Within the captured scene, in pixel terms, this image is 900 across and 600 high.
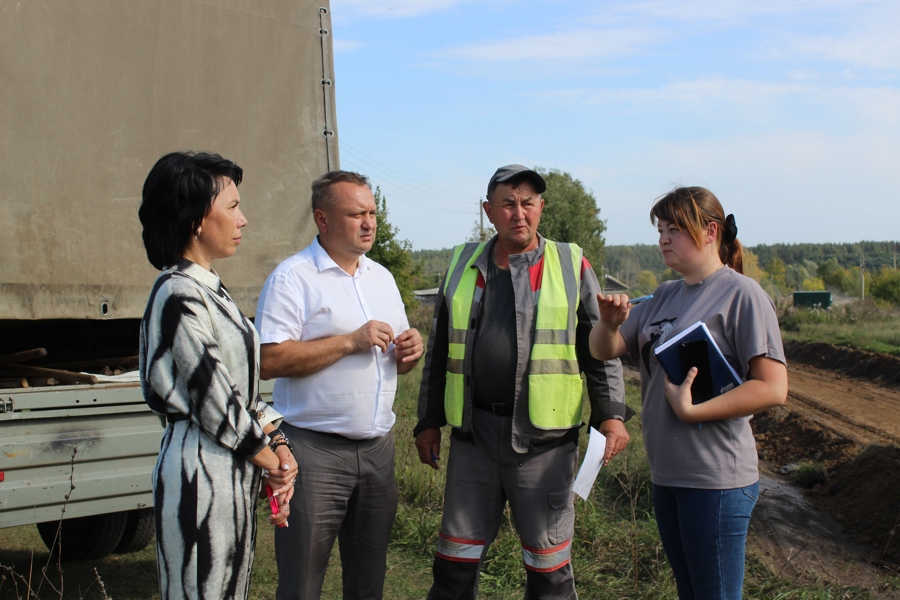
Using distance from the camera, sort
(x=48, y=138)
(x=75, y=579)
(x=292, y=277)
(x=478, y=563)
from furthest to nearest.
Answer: (x=75, y=579) < (x=48, y=138) < (x=478, y=563) < (x=292, y=277)

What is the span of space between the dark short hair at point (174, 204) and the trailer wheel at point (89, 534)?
3.08m

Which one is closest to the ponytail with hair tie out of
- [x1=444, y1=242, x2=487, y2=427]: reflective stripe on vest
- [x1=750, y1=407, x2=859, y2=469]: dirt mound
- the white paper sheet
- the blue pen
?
the blue pen

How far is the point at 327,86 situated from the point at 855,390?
15020 millimetres

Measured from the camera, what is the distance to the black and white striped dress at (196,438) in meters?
2.32

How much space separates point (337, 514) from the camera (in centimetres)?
329

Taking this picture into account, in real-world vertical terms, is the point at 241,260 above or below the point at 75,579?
above

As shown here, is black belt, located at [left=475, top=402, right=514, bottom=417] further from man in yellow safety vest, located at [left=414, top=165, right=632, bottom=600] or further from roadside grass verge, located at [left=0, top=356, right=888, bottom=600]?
roadside grass verge, located at [left=0, top=356, right=888, bottom=600]

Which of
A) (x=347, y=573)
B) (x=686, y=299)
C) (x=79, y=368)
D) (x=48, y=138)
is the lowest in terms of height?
(x=347, y=573)

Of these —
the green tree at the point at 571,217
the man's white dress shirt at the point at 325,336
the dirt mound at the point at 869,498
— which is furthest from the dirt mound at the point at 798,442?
the green tree at the point at 571,217

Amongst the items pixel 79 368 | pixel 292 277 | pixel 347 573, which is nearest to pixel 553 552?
pixel 347 573

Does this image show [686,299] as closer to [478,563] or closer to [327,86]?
[478,563]

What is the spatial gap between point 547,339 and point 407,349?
0.57 m

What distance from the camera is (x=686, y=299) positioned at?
2.93 metres

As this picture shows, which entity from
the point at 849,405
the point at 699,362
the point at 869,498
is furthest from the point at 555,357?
the point at 849,405
